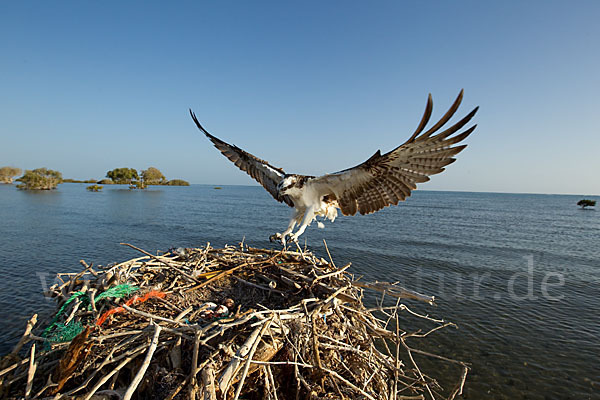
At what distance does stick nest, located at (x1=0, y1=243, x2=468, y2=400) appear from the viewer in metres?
2.50

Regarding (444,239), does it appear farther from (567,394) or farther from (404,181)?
(404,181)

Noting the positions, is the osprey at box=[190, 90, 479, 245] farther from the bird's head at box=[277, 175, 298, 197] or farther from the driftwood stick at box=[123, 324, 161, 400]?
the driftwood stick at box=[123, 324, 161, 400]

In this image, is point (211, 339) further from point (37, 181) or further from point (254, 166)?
point (37, 181)

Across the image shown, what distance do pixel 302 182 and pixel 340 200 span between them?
2.08 feet

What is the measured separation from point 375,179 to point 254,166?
89.3 inches

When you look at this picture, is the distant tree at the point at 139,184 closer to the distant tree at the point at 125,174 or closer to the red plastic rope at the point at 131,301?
the distant tree at the point at 125,174

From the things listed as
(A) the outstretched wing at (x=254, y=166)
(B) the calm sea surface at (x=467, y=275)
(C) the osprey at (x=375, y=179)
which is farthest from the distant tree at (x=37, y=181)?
(C) the osprey at (x=375, y=179)

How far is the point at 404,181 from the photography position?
158 inches

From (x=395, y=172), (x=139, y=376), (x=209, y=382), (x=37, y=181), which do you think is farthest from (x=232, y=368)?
(x=37, y=181)

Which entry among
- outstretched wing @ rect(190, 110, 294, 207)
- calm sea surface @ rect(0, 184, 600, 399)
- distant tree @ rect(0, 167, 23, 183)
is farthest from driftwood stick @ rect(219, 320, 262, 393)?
distant tree @ rect(0, 167, 23, 183)

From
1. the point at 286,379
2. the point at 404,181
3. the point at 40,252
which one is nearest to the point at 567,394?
the point at 404,181

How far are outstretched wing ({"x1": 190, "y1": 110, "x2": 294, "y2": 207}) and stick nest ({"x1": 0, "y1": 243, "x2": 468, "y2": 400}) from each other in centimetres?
125

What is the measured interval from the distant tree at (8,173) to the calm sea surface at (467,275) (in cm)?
7887

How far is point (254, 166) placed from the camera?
5.33 m
